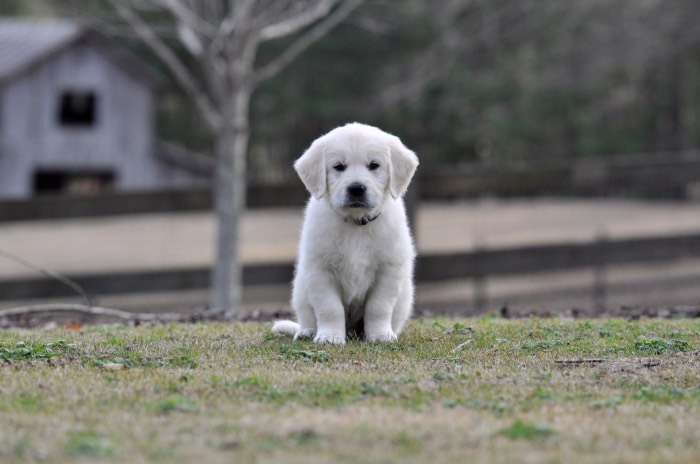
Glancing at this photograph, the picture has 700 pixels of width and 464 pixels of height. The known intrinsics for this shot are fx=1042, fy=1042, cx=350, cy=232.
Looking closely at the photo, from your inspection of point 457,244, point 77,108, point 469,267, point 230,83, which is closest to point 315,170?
point 230,83

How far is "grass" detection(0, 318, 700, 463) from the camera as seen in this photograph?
4227 millimetres

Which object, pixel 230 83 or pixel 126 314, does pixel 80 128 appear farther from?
pixel 126 314

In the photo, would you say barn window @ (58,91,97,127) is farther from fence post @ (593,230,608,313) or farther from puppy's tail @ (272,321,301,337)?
puppy's tail @ (272,321,301,337)

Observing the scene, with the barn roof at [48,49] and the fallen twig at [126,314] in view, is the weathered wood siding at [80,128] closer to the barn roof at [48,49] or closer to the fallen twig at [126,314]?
the barn roof at [48,49]

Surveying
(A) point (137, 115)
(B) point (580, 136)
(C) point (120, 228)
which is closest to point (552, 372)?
(C) point (120, 228)

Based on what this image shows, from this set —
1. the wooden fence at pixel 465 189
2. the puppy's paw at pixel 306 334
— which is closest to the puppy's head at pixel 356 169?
the puppy's paw at pixel 306 334

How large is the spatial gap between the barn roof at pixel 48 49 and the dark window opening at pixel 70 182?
313 centimetres

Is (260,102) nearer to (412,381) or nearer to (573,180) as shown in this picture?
(573,180)

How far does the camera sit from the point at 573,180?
45.7 ft

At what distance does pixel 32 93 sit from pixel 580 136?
63.1 feet

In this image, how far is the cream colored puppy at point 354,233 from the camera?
693cm

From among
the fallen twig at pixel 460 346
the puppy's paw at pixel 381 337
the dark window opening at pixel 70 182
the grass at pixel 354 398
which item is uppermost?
the dark window opening at pixel 70 182

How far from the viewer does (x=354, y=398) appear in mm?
5254

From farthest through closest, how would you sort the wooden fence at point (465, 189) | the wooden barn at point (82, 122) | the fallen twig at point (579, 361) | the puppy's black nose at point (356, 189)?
the wooden barn at point (82, 122), the wooden fence at point (465, 189), the puppy's black nose at point (356, 189), the fallen twig at point (579, 361)
